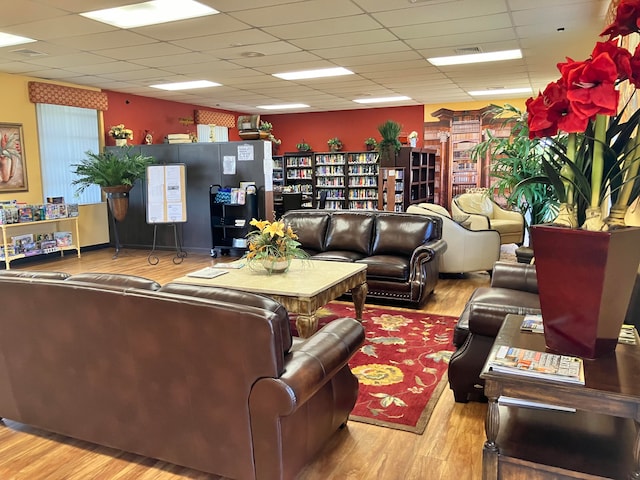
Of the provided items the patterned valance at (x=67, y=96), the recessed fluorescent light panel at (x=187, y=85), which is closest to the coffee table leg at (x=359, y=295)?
the recessed fluorescent light panel at (x=187, y=85)

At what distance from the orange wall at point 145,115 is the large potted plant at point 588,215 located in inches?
339

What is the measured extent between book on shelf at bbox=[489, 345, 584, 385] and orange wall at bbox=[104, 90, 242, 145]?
8.62m

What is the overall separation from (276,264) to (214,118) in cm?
836

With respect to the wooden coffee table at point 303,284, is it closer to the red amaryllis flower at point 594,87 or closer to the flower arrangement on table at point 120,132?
the red amaryllis flower at point 594,87

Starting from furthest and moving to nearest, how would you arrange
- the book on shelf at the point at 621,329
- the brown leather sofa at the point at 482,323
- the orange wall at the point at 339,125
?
1. the orange wall at the point at 339,125
2. the brown leather sofa at the point at 482,323
3. the book on shelf at the point at 621,329

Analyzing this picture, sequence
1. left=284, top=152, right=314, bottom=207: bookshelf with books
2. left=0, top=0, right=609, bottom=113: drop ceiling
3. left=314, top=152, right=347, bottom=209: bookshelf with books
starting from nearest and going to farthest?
left=0, top=0, right=609, bottom=113: drop ceiling, left=314, top=152, right=347, bottom=209: bookshelf with books, left=284, top=152, right=314, bottom=207: bookshelf with books

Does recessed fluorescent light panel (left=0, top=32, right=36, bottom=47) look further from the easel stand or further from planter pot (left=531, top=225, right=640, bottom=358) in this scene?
planter pot (left=531, top=225, right=640, bottom=358)

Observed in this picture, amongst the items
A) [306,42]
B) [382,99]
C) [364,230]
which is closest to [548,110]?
[364,230]

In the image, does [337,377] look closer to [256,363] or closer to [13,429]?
[256,363]

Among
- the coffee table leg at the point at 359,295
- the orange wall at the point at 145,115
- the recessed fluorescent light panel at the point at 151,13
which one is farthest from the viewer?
the orange wall at the point at 145,115

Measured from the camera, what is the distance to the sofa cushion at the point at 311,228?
5.51 meters

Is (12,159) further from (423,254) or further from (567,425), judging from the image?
(567,425)

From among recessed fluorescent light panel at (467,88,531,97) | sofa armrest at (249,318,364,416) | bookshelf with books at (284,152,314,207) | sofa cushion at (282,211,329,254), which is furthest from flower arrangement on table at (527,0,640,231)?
bookshelf with books at (284,152,314,207)

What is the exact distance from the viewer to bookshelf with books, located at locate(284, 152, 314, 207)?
11.1 metres
